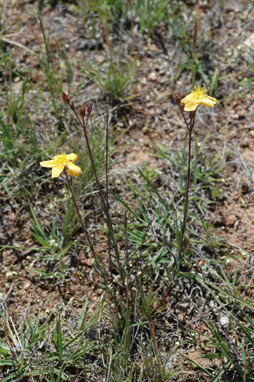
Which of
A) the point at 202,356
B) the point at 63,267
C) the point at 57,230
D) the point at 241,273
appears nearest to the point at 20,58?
the point at 57,230

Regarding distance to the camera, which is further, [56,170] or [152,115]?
[152,115]

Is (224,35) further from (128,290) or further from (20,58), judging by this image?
(128,290)

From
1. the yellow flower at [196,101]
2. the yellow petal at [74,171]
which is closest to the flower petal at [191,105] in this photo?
the yellow flower at [196,101]

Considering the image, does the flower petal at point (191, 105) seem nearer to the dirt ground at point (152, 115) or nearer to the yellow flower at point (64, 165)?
the yellow flower at point (64, 165)

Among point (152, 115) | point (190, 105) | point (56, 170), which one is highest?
point (190, 105)

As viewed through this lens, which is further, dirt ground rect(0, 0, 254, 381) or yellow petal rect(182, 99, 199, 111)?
dirt ground rect(0, 0, 254, 381)

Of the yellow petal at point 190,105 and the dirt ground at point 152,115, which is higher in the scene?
the yellow petal at point 190,105

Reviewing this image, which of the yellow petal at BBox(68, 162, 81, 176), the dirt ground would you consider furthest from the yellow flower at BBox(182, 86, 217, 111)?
the dirt ground

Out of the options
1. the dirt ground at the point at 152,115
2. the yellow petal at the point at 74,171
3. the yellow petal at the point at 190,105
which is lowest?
the dirt ground at the point at 152,115

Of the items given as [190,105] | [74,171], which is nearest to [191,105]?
[190,105]

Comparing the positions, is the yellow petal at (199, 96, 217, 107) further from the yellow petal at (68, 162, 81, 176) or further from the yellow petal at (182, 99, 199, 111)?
the yellow petal at (68, 162, 81, 176)

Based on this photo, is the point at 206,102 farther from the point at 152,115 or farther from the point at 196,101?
the point at 152,115

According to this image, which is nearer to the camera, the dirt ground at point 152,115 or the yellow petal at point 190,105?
the yellow petal at point 190,105
